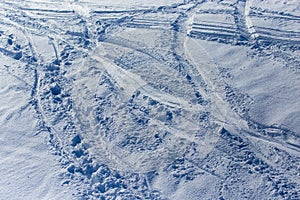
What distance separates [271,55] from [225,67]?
1058 mm

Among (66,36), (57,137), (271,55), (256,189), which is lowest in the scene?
(256,189)

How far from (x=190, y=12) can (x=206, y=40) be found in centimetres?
122

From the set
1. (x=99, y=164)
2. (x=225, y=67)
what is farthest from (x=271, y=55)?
(x=99, y=164)

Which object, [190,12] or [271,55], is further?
[190,12]

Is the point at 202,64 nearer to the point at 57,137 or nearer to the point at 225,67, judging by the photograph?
the point at 225,67

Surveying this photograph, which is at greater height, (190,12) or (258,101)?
(190,12)

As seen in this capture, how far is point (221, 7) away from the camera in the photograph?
399 inches

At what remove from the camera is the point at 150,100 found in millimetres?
7746

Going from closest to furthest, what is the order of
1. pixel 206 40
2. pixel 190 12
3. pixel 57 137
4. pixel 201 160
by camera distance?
pixel 201 160
pixel 57 137
pixel 206 40
pixel 190 12

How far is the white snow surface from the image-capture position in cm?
Answer: 651

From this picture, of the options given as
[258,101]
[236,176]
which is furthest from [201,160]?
[258,101]

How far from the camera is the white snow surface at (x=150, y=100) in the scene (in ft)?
21.4

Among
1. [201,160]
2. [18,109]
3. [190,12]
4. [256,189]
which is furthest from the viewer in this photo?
[190,12]

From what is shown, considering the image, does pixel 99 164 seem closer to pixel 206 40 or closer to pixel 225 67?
pixel 225 67
